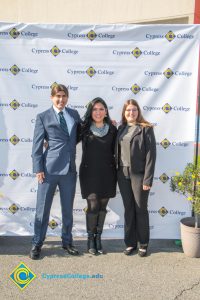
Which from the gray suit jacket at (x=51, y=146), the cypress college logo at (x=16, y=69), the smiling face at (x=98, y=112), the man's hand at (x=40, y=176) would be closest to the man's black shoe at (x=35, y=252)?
the man's hand at (x=40, y=176)

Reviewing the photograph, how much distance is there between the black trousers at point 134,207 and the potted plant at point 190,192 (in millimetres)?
424

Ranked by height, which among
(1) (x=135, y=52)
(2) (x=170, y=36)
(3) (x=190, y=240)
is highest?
(2) (x=170, y=36)

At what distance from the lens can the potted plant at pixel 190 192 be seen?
3.93m

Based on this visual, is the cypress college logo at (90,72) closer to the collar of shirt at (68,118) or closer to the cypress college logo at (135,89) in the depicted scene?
the cypress college logo at (135,89)

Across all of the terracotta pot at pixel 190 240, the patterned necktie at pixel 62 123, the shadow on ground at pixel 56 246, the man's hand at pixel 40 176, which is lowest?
the shadow on ground at pixel 56 246

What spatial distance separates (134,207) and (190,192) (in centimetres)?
69

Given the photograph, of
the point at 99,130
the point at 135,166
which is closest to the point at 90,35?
the point at 99,130

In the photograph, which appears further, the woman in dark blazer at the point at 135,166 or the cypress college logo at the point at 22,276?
the woman in dark blazer at the point at 135,166

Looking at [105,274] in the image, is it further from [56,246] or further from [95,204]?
[56,246]

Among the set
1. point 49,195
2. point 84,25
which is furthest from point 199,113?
point 49,195

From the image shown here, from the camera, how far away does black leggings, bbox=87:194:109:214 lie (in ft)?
12.8

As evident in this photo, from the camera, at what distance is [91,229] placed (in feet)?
13.2

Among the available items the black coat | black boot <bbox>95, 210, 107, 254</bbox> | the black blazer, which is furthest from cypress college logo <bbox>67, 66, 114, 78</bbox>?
black boot <bbox>95, 210, 107, 254</bbox>

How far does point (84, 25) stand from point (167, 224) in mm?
2718
